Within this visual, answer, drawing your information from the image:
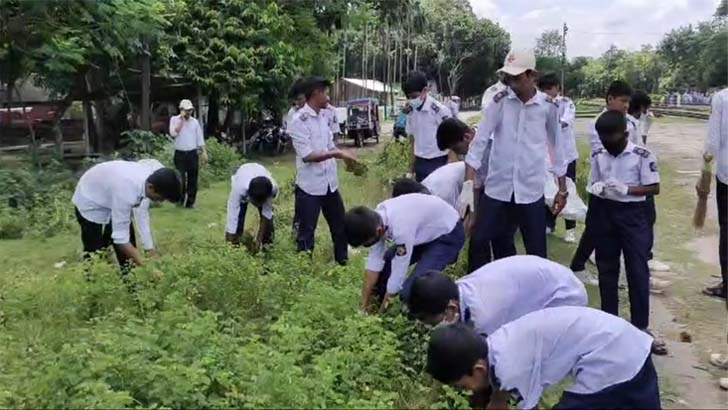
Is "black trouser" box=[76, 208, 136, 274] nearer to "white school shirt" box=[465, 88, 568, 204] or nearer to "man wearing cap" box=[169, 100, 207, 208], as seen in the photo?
"white school shirt" box=[465, 88, 568, 204]

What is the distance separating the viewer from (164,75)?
731 inches

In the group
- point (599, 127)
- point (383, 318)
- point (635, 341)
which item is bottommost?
Result: point (383, 318)

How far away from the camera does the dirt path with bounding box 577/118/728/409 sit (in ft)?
15.7

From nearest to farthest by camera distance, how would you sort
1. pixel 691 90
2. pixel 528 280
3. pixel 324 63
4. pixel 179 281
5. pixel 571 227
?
pixel 528 280 < pixel 179 281 < pixel 571 227 < pixel 324 63 < pixel 691 90

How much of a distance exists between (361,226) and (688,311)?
11.2ft

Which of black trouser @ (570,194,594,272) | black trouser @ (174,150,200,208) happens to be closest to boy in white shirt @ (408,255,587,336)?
black trouser @ (570,194,594,272)

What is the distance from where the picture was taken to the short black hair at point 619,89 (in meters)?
6.23

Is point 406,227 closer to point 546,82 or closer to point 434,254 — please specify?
point 434,254

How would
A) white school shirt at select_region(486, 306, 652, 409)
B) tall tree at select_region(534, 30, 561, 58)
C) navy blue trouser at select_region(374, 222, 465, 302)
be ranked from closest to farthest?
white school shirt at select_region(486, 306, 652, 409), navy blue trouser at select_region(374, 222, 465, 302), tall tree at select_region(534, 30, 561, 58)

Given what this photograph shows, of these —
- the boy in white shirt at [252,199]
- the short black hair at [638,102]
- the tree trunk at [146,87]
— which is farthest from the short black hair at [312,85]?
the tree trunk at [146,87]

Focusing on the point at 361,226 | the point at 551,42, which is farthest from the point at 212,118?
the point at 551,42

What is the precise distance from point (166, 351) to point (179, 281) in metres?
1.19

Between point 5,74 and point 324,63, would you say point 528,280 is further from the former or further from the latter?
point 324,63

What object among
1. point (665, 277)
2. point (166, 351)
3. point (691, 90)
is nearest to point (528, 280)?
point (166, 351)
